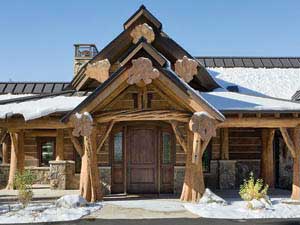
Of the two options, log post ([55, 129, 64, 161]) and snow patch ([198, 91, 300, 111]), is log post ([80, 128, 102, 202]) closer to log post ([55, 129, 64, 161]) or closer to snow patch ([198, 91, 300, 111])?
log post ([55, 129, 64, 161])

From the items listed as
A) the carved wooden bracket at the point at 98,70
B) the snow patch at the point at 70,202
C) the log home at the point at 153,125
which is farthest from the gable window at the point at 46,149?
the snow patch at the point at 70,202

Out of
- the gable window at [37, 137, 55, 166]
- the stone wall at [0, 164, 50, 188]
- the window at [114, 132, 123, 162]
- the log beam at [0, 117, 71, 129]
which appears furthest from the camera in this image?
the gable window at [37, 137, 55, 166]

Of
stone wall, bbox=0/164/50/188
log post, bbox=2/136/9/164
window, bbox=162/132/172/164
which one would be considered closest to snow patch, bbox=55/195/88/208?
window, bbox=162/132/172/164

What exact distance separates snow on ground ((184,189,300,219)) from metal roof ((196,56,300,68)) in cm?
951

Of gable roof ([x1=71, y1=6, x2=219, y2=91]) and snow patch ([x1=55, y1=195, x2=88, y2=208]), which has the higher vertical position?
gable roof ([x1=71, y1=6, x2=219, y2=91])

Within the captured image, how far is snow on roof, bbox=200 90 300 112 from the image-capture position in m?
12.4

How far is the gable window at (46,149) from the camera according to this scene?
1752 centimetres

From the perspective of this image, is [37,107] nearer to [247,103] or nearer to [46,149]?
[46,149]

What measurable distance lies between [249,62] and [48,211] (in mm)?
13615

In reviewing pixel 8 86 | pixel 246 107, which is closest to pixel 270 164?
pixel 246 107

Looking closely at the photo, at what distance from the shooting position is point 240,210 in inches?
421

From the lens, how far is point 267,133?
1528cm

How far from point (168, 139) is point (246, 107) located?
10.6 ft

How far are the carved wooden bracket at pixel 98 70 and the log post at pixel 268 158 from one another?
6.43 metres
